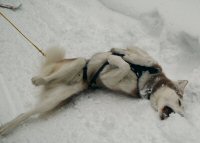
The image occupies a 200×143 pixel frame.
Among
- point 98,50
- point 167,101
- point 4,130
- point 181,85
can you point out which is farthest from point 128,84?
point 4,130

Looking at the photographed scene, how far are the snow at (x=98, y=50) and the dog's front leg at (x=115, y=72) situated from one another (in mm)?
325

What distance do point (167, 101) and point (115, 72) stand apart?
0.72 m

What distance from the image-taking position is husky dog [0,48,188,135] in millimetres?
4188

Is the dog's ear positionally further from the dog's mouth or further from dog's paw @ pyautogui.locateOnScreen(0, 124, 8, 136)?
dog's paw @ pyautogui.locateOnScreen(0, 124, 8, 136)

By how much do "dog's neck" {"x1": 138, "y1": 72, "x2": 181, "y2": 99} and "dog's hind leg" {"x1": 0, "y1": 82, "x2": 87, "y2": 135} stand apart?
0.75 meters

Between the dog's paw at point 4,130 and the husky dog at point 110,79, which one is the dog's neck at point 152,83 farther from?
the dog's paw at point 4,130

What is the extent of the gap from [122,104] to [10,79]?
159 cm

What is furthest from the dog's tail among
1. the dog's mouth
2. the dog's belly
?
the dog's mouth

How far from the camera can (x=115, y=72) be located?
426 cm

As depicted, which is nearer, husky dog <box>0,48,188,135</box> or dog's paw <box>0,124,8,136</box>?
dog's paw <box>0,124,8,136</box>

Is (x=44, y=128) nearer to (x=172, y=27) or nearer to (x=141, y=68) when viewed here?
(x=141, y=68)

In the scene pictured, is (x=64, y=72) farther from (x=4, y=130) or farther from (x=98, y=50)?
(x=98, y=50)

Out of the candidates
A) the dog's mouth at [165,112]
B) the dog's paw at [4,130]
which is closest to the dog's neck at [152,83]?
the dog's mouth at [165,112]

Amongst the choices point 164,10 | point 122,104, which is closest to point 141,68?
point 122,104
